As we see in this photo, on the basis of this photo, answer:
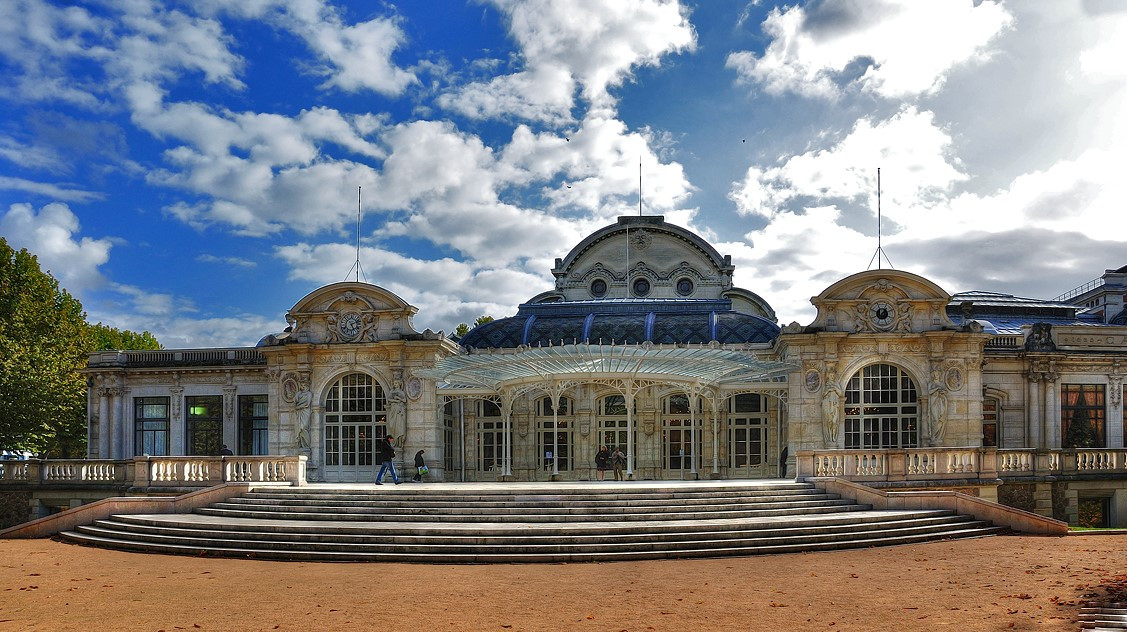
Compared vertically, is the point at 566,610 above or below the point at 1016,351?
below

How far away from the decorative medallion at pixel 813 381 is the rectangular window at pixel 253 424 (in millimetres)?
19946

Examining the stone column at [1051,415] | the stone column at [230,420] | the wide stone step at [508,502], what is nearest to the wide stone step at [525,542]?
the wide stone step at [508,502]

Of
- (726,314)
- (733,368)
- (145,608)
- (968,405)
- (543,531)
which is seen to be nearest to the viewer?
(145,608)

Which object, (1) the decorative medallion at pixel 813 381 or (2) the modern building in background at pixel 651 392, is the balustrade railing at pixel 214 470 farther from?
(1) the decorative medallion at pixel 813 381

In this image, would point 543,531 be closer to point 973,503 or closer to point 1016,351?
point 973,503

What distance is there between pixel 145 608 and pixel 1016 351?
29551 mm

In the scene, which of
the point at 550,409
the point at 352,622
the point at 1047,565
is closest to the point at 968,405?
the point at 550,409

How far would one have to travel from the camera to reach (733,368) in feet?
88.6

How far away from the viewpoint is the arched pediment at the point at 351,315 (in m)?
31.0

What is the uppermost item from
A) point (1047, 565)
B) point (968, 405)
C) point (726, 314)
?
point (726, 314)

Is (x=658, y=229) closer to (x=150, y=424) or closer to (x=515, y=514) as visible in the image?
(x=150, y=424)

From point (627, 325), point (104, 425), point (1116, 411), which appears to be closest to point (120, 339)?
point (104, 425)

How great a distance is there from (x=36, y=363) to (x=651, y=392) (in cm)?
2249

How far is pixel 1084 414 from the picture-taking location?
33281 millimetres
